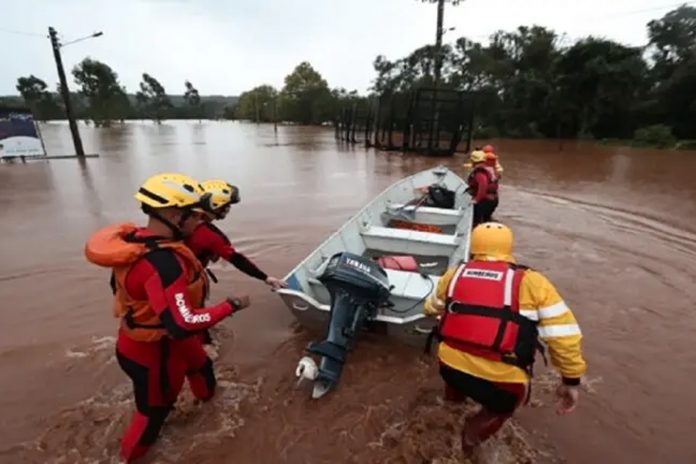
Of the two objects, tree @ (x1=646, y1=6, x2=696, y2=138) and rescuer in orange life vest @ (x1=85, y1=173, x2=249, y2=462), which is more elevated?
tree @ (x1=646, y1=6, x2=696, y2=138)

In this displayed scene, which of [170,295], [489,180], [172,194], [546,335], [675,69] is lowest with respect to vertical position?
[489,180]

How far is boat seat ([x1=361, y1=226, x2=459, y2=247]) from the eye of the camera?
4926mm

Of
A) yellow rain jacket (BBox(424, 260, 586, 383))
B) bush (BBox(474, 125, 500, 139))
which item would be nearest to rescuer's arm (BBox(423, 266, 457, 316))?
yellow rain jacket (BBox(424, 260, 586, 383))

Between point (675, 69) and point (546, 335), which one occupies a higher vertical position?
point (675, 69)

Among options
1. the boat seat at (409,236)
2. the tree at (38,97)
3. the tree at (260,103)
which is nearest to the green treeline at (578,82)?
the boat seat at (409,236)

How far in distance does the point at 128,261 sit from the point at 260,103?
7467cm

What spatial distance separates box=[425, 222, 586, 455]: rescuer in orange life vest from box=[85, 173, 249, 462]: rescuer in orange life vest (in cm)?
117

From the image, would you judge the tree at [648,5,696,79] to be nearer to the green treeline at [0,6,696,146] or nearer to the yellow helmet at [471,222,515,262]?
the green treeline at [0,6,696,146]

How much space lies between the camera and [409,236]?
5.06 m

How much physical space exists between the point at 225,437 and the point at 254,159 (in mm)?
17612

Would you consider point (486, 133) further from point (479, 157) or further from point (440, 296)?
point (440, 296)

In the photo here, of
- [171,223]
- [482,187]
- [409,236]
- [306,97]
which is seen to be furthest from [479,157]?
[306,97]

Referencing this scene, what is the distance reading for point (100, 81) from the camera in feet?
167

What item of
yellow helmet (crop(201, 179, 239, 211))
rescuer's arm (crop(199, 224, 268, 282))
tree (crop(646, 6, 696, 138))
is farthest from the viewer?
tree (crop(646, 6, 696, 138))
